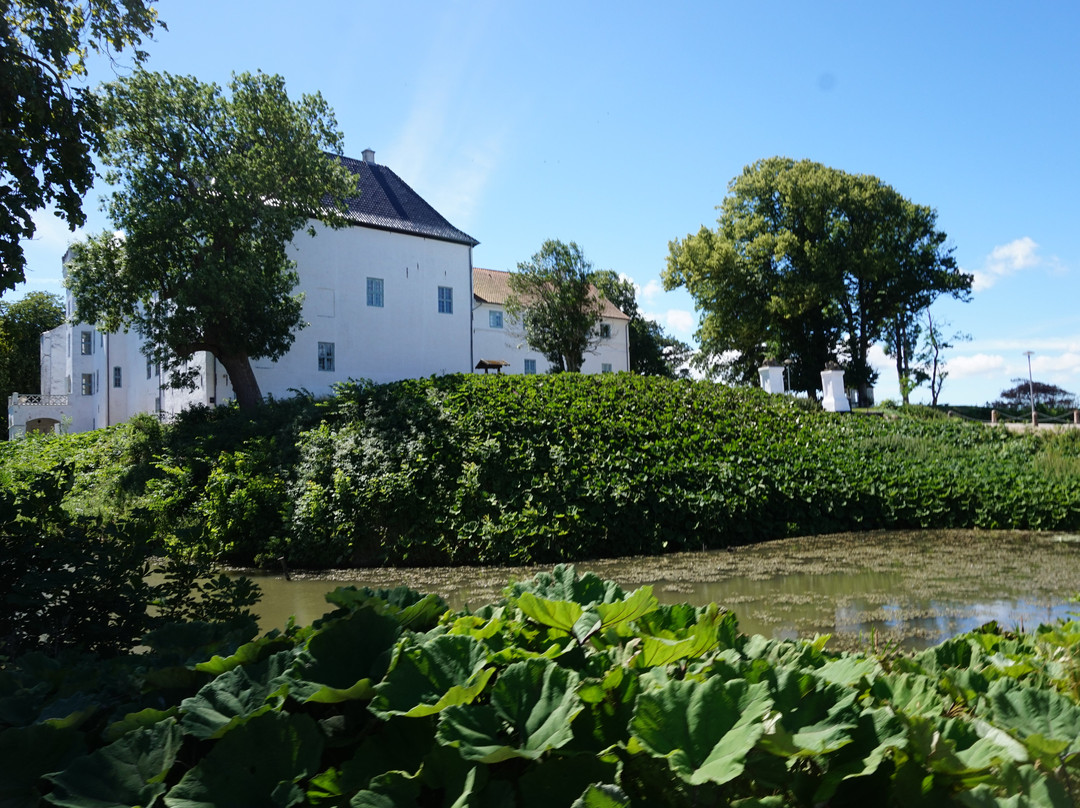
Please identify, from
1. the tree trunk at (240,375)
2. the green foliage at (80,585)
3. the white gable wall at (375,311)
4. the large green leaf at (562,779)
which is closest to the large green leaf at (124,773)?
the large green leaf at (562,779)

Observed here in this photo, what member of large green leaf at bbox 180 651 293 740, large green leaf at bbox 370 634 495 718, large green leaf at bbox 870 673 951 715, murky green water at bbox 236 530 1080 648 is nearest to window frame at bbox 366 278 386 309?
murky green water at bbox 236 530 1080 648

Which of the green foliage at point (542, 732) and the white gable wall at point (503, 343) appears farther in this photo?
the white gable wall at point (503, 343)

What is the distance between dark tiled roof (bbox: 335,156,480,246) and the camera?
2884 centimetres

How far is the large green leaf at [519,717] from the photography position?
40.5 inches

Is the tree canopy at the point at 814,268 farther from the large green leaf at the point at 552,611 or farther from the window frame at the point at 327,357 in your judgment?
the large green leaf at the point at 552,611

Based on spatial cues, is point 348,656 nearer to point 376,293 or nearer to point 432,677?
point 432,677

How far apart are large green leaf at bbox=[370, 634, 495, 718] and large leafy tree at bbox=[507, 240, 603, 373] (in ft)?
107

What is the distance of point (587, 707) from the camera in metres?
1.18

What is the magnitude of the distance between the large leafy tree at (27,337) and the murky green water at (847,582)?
54331 millimetres

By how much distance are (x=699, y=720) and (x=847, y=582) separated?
316 inches

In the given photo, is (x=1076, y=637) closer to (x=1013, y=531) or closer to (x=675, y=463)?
(x=675, y=463)

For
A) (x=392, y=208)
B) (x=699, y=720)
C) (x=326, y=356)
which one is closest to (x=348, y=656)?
(x=699, y=720)

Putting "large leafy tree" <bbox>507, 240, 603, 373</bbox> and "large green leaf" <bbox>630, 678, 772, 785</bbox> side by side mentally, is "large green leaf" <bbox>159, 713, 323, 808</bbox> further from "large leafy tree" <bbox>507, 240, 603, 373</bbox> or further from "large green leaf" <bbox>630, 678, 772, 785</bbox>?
"large leafy tree" <bbox>507, 240, 603, 373</bbox>

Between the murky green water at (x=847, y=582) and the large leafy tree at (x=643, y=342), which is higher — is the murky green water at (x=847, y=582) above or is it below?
below
